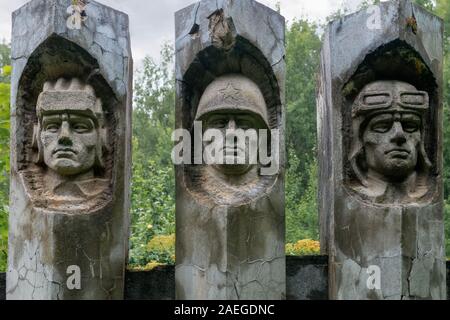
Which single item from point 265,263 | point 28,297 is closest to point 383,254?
point 265,263

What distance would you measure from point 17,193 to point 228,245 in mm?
1626

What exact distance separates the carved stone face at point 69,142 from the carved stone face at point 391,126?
2036 mm

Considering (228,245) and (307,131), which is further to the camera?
(307,131)

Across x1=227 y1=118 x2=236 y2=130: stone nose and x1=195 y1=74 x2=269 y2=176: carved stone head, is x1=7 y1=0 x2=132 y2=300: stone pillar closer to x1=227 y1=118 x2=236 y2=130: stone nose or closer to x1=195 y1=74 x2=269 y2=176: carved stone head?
x1=195 y1=74 x2=269 y2=176: carved stone head

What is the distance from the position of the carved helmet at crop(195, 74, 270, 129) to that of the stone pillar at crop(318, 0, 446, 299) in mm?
608

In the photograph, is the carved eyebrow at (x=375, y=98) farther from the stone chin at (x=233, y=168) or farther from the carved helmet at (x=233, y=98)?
the stone chin at (x=233, y=168)

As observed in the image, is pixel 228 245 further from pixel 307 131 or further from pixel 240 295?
pixel 307 131

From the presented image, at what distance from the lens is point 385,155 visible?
4.95 meters

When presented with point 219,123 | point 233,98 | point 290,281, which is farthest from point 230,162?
point 290,281

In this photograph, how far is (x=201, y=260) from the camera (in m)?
4.77

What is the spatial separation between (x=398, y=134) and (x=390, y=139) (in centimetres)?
7

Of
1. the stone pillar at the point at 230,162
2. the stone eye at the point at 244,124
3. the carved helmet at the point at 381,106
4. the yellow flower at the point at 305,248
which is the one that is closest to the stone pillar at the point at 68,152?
the stone pillar at the point at 230,162

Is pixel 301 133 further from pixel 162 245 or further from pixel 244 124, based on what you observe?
pixel 244 124

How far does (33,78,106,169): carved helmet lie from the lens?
4.84 m
